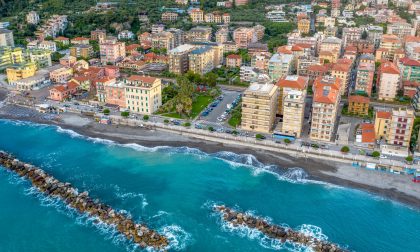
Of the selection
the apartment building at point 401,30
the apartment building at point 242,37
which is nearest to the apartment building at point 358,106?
the apartment building at point 242,37

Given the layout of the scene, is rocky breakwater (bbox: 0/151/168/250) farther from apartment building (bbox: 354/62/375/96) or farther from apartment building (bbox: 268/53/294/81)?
apartment building (bbox: 354/62/375/96)

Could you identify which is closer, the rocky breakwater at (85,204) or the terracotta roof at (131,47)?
the rocky breakwater at (85,204)

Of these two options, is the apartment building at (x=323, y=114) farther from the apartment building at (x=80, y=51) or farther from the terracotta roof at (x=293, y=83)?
the apartment building at (x=80, y=51)

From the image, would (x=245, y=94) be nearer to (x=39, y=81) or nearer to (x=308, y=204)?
(x=308, y=204)

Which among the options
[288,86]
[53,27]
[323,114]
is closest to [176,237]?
[323,114]

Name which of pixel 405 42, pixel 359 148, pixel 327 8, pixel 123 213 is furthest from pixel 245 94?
pixel 327 8

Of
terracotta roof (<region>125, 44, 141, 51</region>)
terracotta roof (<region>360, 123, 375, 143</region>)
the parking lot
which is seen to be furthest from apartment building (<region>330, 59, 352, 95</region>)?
terracotta roof (<region>125, 44, 141, 51</region>)
